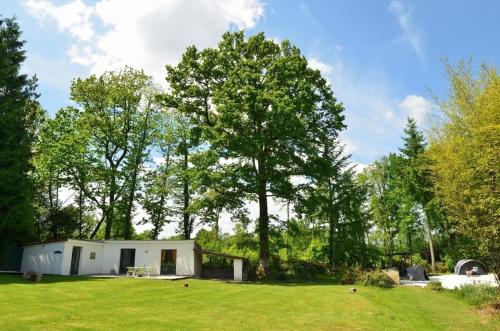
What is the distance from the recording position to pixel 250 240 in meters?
28.6

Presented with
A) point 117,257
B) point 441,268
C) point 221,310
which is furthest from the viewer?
point 441,268

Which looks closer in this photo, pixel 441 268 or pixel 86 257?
pixel 86 257

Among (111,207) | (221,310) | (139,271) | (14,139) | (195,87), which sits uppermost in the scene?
(195,87)

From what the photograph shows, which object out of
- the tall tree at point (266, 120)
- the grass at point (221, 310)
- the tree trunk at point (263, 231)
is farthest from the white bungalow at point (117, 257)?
the grass at point (221, 310)

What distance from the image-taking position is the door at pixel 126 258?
96.0ft

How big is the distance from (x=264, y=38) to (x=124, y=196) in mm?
19779

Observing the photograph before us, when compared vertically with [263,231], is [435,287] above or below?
below

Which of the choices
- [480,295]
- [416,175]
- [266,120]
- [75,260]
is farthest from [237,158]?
[416,175]

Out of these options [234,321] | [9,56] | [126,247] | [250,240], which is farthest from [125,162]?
[234,321]

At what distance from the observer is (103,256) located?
29.3m

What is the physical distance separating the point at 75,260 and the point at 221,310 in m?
18.1

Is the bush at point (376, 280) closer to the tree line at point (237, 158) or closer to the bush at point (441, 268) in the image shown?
the tree line at point (237, 158)

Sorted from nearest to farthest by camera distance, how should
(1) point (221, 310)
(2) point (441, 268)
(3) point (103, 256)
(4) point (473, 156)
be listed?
1. (1) point (221, 310)
2. (4) point (473, 156)
3. (3) point (103, 256)
4. (2) point (441, 268)

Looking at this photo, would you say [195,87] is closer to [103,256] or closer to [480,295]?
[103,256]
